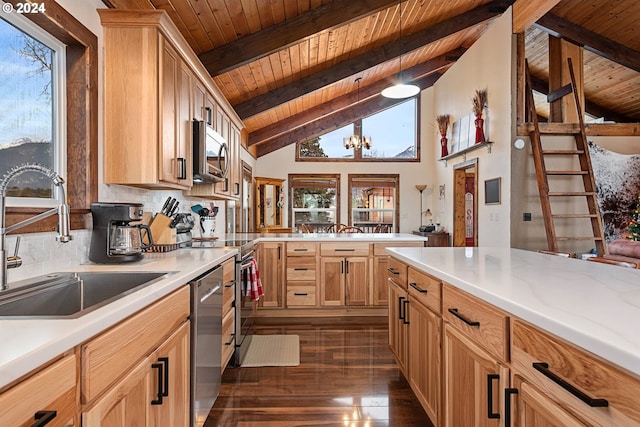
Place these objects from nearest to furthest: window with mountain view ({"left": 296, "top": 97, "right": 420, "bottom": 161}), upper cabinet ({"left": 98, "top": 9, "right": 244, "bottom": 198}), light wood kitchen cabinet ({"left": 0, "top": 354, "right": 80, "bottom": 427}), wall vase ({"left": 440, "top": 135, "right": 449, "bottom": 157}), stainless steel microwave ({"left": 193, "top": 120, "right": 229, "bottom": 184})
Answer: light wood kitchen cabinet ({"left": 0, "top": 354, "right": 80, "bottom": 427}), upper cabinet ({"left": 98, "top": 9, "right": 244, "bottom": 198}), stainless steel microwave ({"left": 193, "top": 120, "right": 229, "bottom": 184}), wall vase ({"left": 440, "top": 135, "right": 449, "bottom": 157}), window with mountain view ({"left": 296, "top": 97, "right": 420, "bottom": 161})

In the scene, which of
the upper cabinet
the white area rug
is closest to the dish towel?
the white area rug

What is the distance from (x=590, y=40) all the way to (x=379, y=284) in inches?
181

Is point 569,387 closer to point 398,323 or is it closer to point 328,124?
point 398,323

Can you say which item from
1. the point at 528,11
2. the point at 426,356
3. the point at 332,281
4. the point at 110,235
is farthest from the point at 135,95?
the point at 528,11

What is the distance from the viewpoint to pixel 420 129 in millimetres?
7914

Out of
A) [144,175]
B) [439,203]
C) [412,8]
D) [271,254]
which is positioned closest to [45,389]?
[144,175]

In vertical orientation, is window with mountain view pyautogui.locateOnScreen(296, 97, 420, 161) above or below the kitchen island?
above

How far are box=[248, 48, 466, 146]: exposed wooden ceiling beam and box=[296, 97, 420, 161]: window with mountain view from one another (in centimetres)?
109

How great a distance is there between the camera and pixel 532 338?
3.12ft

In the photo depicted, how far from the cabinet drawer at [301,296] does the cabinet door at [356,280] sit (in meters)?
0.38

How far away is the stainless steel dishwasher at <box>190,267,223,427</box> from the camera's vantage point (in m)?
1.69

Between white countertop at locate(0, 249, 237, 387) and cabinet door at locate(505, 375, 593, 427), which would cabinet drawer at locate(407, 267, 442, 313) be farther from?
white countertop at locate(0, 249, 237, 387)

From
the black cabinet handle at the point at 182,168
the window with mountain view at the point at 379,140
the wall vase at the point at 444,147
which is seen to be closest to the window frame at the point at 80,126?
the black cabinet handle at the point at 182,168

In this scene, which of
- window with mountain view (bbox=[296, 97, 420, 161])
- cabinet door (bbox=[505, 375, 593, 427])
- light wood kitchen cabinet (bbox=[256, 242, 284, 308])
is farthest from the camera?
window with mountain view (bbox=[296, 97, 420, 161])
